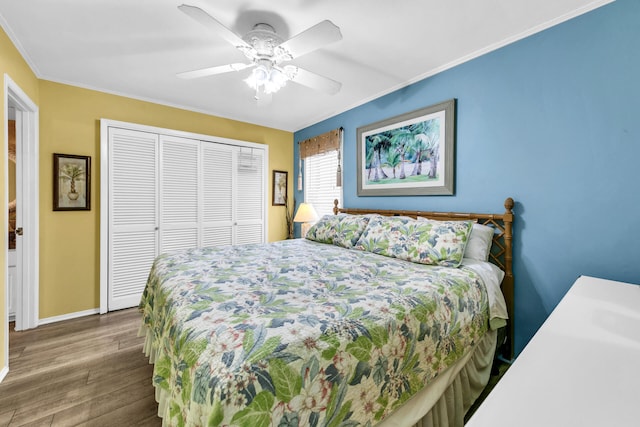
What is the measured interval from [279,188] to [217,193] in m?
1.03

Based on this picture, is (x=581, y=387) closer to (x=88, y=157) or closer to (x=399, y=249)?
(x=399, y=249)

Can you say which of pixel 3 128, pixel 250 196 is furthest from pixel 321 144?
pixel 3 128

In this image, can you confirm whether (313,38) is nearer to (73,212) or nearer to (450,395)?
(450,395)

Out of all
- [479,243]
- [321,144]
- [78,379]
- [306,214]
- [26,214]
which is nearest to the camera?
[78,379]

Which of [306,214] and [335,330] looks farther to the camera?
[306,214]

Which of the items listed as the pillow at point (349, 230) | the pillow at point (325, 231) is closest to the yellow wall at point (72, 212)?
the pillow at point (325, 231)

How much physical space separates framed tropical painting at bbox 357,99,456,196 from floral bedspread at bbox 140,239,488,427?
3.48 feet

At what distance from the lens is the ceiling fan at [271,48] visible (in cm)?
155

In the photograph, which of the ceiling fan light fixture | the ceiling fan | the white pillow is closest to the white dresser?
the white pillow

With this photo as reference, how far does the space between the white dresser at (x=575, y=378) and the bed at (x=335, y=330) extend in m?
0.48

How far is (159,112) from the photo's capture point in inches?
136

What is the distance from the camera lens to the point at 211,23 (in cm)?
152

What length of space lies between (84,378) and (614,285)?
3.42m

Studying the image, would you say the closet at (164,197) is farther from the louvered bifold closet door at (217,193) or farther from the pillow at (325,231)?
the pillow at (325,231)
